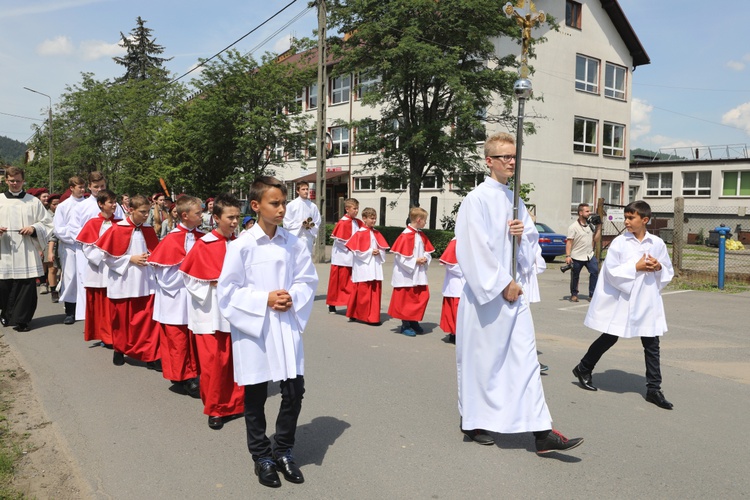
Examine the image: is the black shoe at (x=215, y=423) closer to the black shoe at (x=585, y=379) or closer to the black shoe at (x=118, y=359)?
the black shoe at (x=118, y=359)

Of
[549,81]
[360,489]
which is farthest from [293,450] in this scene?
[549,81]

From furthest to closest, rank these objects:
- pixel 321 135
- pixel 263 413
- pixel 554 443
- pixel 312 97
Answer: pixel 312 97, pixel 321 135, pixel 554 443, pixel 263 413

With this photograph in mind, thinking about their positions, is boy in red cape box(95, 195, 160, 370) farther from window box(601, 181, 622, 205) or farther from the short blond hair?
window box(601, 181, 622, 205)

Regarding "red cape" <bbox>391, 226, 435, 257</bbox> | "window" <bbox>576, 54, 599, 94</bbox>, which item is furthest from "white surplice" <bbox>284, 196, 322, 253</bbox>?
"window" <bbox>576, 54, 599, 94</bbox>

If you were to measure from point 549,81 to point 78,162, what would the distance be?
30837mm

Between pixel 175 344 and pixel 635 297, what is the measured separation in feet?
14.0

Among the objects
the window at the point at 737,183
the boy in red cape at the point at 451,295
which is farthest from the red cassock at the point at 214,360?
the window at the point at 737,183

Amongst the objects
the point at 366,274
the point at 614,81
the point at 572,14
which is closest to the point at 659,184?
the point at 614,81

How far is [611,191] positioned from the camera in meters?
36.5

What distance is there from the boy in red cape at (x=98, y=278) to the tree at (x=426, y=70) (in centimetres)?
1536

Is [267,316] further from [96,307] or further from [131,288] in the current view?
[96,307]

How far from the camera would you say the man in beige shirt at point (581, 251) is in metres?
13.2

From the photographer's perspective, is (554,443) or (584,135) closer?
(554,443)

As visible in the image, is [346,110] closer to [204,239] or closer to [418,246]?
→ [418,246]
